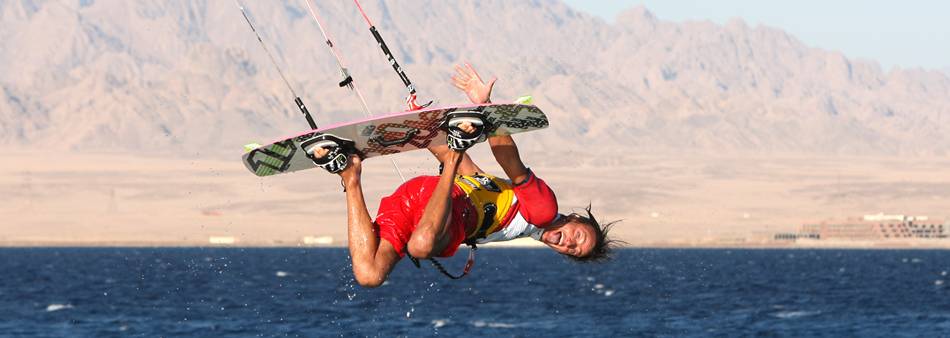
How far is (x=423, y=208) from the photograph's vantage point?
14.1 metres

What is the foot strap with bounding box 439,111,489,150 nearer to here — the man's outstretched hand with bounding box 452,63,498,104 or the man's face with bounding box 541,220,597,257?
the man's outstretched hand with bounding box 452,63,498,104

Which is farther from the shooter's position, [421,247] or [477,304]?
[477,304]

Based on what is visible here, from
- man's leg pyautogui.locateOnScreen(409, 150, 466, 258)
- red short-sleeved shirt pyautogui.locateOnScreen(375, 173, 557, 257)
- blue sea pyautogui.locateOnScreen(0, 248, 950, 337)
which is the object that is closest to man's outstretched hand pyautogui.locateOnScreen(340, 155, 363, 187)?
red short-sleeved shirt pyautogui.locateOnScreen(375, 173, 557, 257)

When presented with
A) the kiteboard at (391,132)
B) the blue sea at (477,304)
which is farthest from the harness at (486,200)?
the blue sea at (477,304)

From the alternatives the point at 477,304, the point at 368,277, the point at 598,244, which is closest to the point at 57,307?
the point at 477,304

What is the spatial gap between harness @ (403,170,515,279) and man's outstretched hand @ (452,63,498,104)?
3.23ft

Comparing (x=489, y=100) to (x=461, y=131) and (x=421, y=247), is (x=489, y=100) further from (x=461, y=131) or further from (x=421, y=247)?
(x=421, y=247)

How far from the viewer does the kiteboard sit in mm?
13471

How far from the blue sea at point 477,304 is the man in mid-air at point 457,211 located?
50116 millimetres

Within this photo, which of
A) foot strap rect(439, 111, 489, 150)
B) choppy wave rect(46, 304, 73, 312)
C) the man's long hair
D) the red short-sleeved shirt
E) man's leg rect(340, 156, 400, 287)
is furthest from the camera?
choppy wave rect(46, 304, 73, 312)

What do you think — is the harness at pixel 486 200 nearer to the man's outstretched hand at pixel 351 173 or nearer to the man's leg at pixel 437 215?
the man's leg at pixel 437 215

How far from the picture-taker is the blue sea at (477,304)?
8719 centimetres

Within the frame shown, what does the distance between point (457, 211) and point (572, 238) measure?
1.47 metres

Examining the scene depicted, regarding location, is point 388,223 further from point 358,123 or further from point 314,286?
point 314,286
